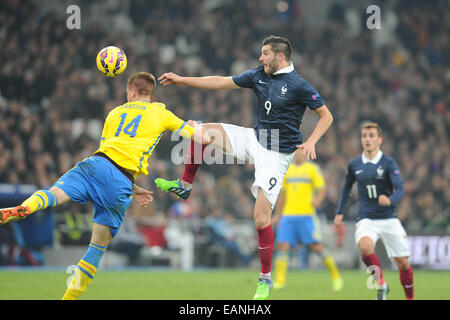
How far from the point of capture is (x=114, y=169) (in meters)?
6.63

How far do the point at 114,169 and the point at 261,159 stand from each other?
166 cm

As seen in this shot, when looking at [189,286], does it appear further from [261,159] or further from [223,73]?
[223,73]

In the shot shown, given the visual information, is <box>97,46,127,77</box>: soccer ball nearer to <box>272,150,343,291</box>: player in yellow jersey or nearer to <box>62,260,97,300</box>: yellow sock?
<box>62,260,97,300</box>: yellow sock

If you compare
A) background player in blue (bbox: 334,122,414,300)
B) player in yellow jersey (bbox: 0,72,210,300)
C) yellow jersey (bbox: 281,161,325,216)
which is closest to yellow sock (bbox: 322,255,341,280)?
yellow jersey (bbox: 281,161,325,216)

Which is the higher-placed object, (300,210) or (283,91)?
(283,91)

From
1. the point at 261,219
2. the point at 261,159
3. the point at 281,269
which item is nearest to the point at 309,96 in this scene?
the point at 261,159

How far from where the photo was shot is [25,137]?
1549 centimetres

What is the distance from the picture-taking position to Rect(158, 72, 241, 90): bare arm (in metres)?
7.23

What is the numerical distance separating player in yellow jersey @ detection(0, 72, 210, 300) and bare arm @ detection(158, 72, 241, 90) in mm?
341

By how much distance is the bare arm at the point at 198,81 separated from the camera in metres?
7.23

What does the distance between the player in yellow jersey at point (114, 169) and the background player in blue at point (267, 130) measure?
0.58m

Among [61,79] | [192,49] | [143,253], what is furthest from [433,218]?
[61,79]

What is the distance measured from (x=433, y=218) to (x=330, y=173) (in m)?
2.96

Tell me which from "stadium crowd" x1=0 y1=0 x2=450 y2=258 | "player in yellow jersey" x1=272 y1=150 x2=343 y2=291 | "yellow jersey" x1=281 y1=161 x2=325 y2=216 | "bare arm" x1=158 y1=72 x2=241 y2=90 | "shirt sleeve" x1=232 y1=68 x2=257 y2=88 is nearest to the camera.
Result: "bare arm" x1=158 y1=72 x2=241 y2=90
